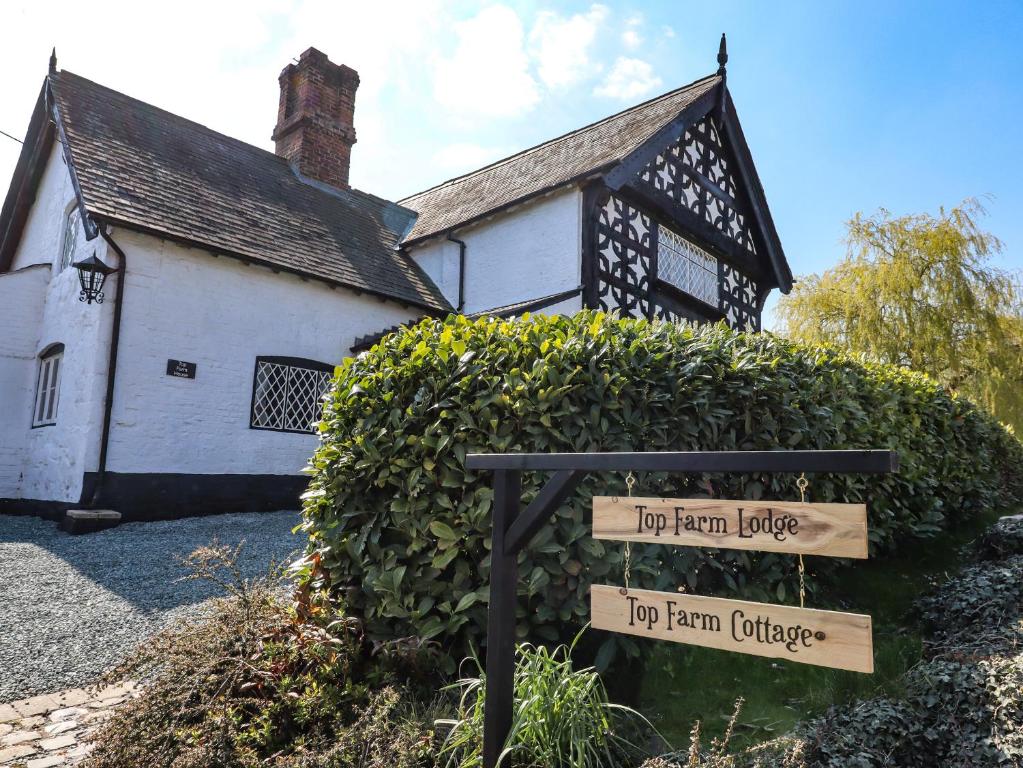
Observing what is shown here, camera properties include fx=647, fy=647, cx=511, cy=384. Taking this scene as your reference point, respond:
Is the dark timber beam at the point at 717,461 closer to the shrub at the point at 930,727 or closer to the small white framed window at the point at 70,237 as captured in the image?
the shrub at the point at 930,727

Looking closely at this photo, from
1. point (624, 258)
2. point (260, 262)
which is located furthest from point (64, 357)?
point (624, 258)

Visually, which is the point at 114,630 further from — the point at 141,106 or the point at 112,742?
the point at 141,106

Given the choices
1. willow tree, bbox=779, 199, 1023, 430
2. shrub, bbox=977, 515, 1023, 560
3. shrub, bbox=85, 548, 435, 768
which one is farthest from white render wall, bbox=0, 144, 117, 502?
willow tree, bbox=779, 199, 1023, 430

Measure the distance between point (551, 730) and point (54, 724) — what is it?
274 centimetres

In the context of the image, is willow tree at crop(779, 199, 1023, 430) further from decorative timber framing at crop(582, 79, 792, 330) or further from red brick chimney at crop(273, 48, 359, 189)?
red brick chimney at crop(273, 48, 359, 189)

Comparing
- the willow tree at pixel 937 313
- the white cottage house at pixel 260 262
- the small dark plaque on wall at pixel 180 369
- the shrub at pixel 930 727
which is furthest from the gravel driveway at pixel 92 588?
the willow tree at pixel 937 313

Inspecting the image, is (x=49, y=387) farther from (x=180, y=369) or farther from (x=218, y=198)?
(x=218, y=198)

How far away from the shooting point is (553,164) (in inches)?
517

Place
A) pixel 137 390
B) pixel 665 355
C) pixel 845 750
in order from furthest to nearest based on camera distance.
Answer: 1. pixel 137 390
2. pixel 665 355
3. pixel 845 750

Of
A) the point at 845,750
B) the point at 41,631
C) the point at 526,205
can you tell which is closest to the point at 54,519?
the point at 41,631

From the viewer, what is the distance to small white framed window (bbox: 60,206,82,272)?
35.3ft

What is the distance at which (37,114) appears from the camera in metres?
12.2

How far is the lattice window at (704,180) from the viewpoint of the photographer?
42.4ft

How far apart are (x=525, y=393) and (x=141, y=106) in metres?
13.2
